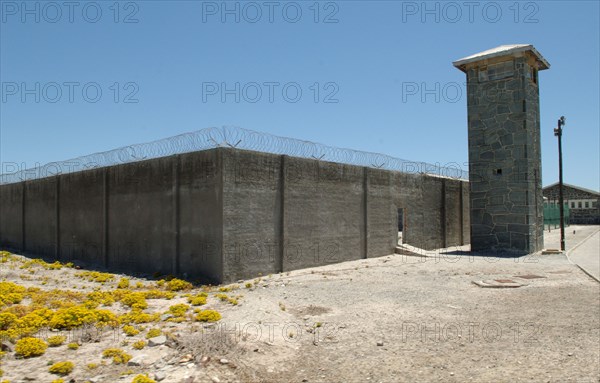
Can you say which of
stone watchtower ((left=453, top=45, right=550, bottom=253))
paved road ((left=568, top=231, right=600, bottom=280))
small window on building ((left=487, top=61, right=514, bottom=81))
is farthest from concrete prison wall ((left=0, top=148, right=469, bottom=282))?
paved road ((left=568, top=231, right=600, bottom=280))

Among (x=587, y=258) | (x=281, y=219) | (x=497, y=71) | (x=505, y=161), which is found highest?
(x=497, y=71)

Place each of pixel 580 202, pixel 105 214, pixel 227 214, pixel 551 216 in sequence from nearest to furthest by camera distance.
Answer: pixel 227 214
pixel 105 214
pixel 551 216
pixel 580 202

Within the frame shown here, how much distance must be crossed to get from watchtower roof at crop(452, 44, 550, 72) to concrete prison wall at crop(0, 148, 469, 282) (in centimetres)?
575

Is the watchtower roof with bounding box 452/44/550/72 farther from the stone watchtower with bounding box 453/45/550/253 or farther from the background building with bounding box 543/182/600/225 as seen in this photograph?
the background building with bounding box 543/182/600/225

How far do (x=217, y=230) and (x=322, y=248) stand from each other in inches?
185

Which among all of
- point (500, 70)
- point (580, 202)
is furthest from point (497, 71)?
point (580, 202)

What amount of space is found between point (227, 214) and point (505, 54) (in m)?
15.2

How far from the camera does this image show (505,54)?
2027 centimetres

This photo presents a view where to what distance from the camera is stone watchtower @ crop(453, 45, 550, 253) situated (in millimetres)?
20031

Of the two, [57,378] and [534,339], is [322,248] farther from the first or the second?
[57,378]

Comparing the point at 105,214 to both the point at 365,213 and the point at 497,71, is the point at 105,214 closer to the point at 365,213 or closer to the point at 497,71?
the point at 365,213

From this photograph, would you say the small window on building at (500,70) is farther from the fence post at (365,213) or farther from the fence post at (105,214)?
the fence post at (105,214)

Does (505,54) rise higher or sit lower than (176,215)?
higher

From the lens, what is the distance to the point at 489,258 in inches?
740
